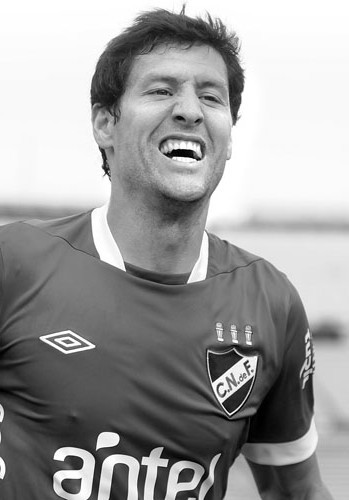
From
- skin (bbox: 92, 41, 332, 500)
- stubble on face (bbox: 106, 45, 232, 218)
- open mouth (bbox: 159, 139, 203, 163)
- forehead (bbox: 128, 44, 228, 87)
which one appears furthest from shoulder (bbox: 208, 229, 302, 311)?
forehead (bbox: 128, 44, 228, 87)

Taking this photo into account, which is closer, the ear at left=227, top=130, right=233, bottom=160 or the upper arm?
the ear at left=227, top=130, right=233, bottom=160

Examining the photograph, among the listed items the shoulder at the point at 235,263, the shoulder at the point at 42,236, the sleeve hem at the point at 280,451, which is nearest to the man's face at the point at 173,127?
the shoulder at the point at 42,236

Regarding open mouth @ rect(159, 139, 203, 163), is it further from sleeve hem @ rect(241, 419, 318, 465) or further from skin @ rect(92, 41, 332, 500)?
sleeve hem @ rect(241, 419, 318, 465)

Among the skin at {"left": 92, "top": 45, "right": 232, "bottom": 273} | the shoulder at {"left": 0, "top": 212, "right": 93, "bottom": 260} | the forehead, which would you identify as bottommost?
the shoulder at {"left": 0, "top": 212, "right": 93, "bottom": 260}

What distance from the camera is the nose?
2523 mm

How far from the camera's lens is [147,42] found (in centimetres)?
273

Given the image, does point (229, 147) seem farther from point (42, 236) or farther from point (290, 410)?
point (290, 410)

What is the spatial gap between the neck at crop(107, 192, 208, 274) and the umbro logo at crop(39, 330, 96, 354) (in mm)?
265

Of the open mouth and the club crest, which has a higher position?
the open mouth

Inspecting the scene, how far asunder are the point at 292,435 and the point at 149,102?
101 cm

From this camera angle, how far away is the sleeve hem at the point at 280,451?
286 centimetres

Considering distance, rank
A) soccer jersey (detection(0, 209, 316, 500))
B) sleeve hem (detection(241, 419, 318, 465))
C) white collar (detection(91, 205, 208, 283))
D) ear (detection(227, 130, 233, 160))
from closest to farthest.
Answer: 1. soccer jersey (detection(0, 209, 316, 500))
2. white collar (detection(91, 205, 208, 283))
3. ear (detection(227, 130, 233, 160))
4. sleeve hem (detection(241, 419, 318, 465))

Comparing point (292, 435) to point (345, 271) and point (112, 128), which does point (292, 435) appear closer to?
point (112, 128)

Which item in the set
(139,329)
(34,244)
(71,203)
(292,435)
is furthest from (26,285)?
(71,203)
